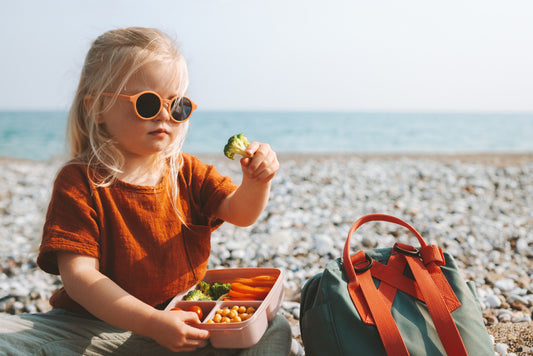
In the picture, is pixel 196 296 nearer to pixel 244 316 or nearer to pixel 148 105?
pixel 244 316

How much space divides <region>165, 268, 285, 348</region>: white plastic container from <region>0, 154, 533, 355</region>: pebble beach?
0.53 m

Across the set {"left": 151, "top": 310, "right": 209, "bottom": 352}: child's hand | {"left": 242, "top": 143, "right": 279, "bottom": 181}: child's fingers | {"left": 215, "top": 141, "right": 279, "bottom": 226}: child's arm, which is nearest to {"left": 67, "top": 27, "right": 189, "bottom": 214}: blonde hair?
{"left": 215, "top": 141, "right": 279, "bottom": 226}: child's arm

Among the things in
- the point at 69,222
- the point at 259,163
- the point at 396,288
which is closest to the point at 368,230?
the point at 396,288

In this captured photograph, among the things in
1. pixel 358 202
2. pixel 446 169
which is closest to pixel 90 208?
pixel 358 202

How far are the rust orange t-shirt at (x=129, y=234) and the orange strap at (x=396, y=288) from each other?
82cm

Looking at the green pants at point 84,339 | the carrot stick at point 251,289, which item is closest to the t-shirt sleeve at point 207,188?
the carrot stick at point 251,289

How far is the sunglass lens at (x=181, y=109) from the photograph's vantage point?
2.19 meters

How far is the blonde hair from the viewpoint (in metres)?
2.14

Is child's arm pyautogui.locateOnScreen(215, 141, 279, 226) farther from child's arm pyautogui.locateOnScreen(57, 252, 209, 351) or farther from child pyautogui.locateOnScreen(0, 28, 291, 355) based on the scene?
child's arm pyautogui.locateOnScreen(57, 252, 209, 351)

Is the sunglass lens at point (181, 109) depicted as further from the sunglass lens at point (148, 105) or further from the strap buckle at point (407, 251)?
the strap buckle at point (407, 251)

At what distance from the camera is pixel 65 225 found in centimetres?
200

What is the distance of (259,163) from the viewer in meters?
2.00

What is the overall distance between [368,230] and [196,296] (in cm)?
351

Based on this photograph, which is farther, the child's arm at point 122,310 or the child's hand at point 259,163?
the child's hand at point 259,163
